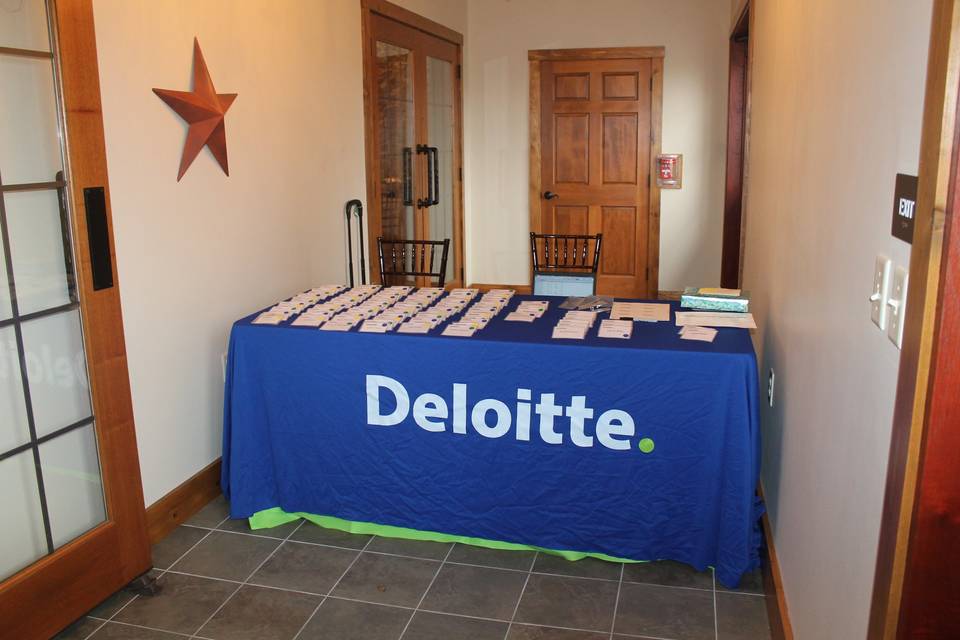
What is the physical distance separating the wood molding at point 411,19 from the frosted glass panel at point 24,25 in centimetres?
260

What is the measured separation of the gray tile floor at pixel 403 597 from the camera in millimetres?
2609

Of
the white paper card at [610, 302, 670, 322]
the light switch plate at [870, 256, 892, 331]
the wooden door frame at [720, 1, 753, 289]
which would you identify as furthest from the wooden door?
the wooden door frame at [720, 1, 753, 289]

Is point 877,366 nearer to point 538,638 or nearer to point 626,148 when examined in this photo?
point 538,638

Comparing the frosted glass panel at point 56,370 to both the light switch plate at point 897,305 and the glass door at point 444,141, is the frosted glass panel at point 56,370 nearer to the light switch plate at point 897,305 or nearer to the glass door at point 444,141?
the light switch plate at point 897,305

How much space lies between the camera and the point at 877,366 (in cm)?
143

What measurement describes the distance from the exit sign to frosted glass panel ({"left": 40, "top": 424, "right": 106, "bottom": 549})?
2.40 meters

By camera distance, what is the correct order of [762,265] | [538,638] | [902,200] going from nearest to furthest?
[902,200] < [538,638] < [762,265]

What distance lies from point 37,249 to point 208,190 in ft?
3.24

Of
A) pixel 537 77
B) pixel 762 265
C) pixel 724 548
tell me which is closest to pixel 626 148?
pixel 537 77

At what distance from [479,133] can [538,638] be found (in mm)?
5299

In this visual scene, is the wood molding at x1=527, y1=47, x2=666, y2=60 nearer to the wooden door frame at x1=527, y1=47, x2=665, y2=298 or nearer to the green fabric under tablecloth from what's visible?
the wooden door frame at x1=527, y1=47, x2=665, y2=298

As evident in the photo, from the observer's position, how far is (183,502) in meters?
3.34

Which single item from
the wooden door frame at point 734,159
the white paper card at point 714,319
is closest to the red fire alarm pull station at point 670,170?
the wooden door frame at point 734,159

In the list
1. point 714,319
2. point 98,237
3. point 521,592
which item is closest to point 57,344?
point 98,237
